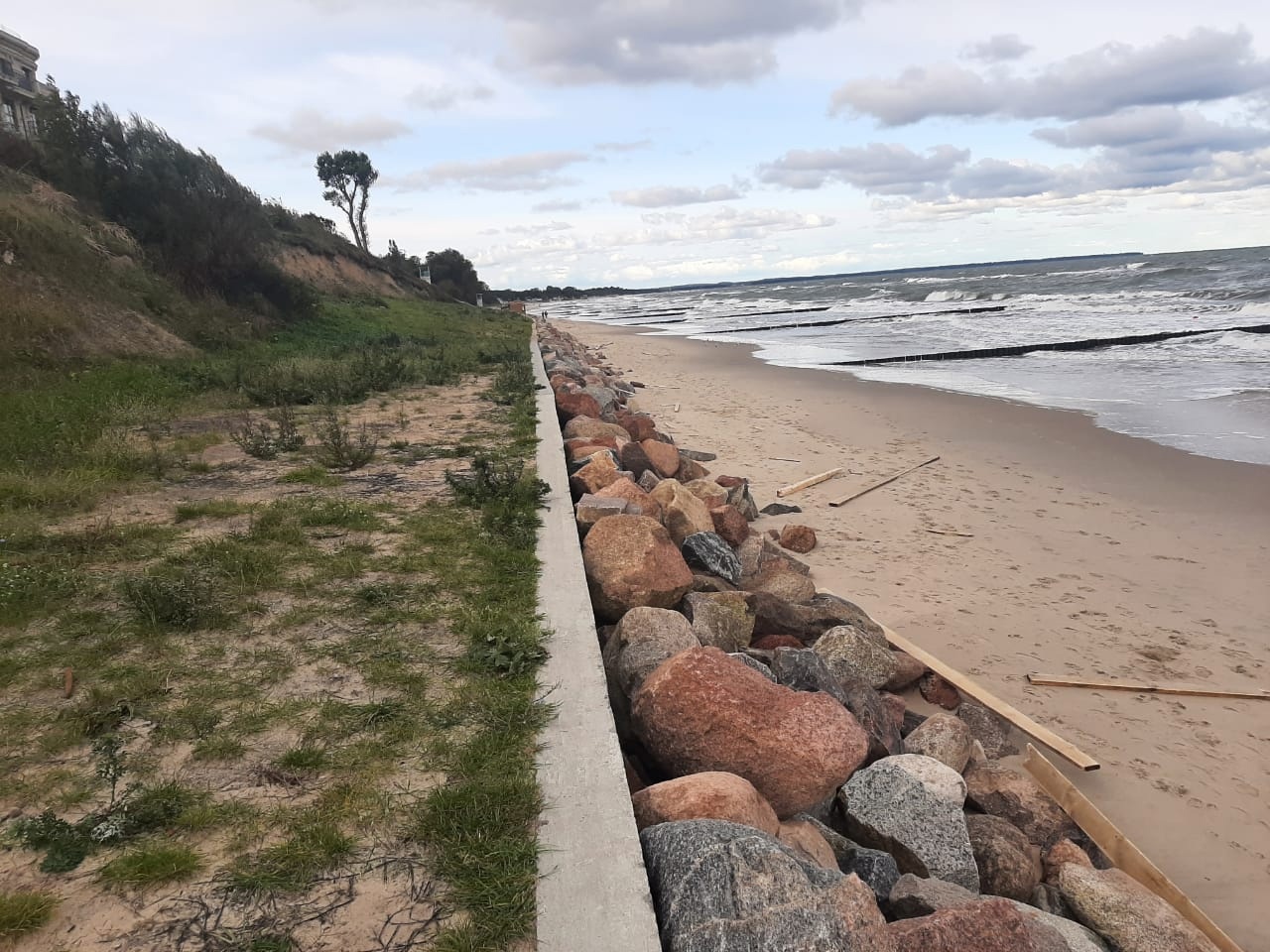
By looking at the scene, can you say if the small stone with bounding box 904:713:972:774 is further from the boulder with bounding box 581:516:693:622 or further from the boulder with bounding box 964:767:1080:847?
the boulder with bounding box 581:516:693:622

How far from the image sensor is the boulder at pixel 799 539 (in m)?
7.23

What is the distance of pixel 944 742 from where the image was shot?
3.80 m

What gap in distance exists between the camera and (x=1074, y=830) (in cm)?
342

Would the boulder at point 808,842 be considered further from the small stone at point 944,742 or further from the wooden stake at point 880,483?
the wooden stake at point 880,483

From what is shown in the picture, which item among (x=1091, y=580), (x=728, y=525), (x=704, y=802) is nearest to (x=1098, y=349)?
(x=1091, y=580)

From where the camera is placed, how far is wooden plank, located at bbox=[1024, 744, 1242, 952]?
287cm

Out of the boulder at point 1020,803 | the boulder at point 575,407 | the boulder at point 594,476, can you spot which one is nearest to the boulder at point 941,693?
the boulder at point 1020,803

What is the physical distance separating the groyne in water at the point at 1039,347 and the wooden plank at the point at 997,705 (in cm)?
1774

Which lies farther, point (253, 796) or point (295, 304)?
point (295, 304)

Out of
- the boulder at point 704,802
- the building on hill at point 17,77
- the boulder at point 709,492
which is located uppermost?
the building on hill at point 17,77

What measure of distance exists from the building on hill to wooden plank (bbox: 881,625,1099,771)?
4914 cm

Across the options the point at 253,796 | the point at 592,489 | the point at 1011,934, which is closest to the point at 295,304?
the point at 592,489

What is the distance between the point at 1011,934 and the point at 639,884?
1055 millimetres

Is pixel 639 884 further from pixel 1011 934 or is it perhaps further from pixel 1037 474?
pixel 1037 474
